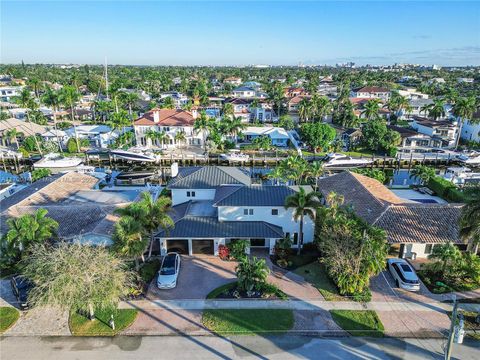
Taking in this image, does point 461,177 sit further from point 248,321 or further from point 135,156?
point 135,156

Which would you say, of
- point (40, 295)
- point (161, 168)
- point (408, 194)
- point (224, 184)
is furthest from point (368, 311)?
point (161, 168)

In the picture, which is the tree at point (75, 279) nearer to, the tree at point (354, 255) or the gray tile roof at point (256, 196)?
the gray tile roof at point (256, 196)

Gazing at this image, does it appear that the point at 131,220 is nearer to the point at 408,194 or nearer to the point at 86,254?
the point at 86,254

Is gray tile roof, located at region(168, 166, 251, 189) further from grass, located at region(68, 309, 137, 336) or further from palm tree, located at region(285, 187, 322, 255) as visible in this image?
grass, located at region(68, 309, 137, 336)

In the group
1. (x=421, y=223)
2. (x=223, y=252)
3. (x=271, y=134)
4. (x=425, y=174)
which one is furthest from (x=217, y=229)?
(x=271, y=134)

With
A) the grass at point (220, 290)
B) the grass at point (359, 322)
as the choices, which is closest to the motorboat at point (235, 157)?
the grass at point (220, 290)
